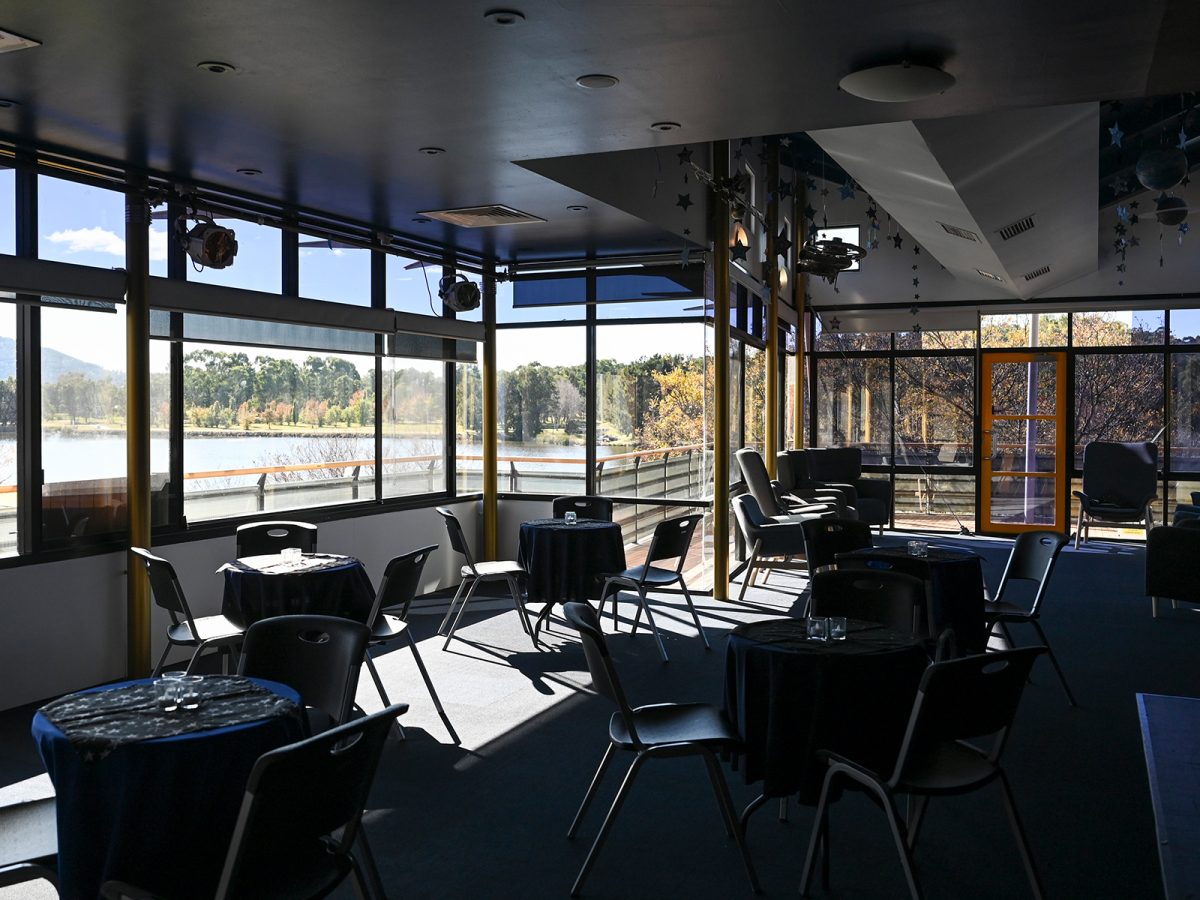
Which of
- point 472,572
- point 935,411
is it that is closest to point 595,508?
point 472,572

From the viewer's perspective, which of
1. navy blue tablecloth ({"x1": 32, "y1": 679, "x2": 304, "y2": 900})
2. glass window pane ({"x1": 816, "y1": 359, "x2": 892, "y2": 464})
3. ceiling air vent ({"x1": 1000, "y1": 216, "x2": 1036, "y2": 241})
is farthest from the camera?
glass window pane ({"x1": 816, "y1": 359, "x2": 892, "y2": 464})

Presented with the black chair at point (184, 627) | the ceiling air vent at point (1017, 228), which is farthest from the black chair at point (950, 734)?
the ceiling air vent at point (1017, 228)

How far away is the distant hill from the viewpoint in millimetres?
5492

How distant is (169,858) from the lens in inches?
98.8

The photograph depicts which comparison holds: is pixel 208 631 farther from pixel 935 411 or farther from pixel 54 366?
pixel 935 411

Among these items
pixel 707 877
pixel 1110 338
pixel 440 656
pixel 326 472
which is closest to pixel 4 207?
pixel 326 472

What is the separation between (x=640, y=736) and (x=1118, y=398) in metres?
10.8

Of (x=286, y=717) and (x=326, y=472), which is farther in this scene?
(x=326, y=472)

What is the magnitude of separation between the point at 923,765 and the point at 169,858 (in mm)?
2203

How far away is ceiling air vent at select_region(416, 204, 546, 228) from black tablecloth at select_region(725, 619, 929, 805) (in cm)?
450

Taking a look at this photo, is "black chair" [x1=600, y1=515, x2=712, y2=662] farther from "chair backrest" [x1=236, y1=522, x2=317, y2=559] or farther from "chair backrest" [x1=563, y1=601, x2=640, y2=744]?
"chair backrest" [x1=563, y1=601, x2=640, y2=744]

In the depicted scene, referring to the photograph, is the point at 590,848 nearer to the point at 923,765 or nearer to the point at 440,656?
the point at 923,765

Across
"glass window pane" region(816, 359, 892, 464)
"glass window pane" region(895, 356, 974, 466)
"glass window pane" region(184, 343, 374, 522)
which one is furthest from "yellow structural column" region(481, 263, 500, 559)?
"glass window pane" region(895, 356, 974, 466)

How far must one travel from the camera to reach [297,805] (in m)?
2.31
